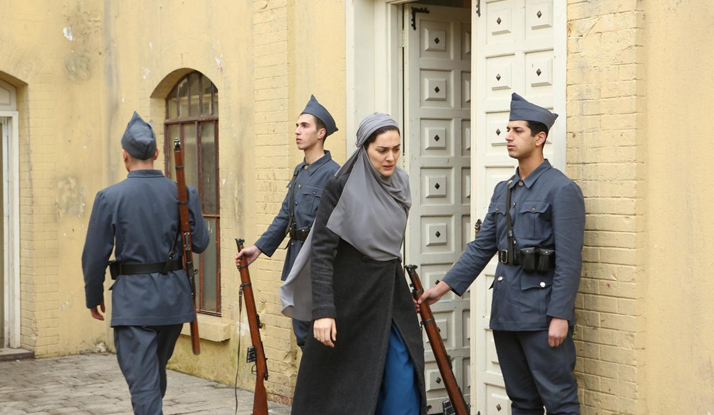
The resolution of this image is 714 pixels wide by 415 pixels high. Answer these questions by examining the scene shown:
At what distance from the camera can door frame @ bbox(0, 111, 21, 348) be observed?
10766mm

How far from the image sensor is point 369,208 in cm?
542

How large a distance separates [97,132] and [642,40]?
21.5 feet

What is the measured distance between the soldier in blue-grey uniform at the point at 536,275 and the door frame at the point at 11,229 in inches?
244

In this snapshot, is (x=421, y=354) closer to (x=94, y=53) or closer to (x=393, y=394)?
(x=393, y=394)

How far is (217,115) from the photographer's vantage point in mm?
9609

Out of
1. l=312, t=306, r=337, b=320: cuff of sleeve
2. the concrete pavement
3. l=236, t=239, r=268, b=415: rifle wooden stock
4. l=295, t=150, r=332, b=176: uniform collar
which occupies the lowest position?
the concrete pavement

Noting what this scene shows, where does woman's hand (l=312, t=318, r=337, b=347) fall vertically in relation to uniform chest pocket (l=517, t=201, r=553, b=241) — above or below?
below

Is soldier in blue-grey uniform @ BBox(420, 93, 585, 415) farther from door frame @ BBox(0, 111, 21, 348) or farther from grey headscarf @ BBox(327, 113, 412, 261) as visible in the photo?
door frame @ BBox(0, 111, 21, 348)

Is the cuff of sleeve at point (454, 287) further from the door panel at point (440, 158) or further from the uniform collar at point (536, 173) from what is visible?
the door panel at point (440, 158)

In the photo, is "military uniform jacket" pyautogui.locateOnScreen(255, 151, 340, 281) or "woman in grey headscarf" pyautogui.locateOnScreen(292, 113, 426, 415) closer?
"woman in grey headscarf" pyautogui.locateOnScreen(292, 113, 426, 415)

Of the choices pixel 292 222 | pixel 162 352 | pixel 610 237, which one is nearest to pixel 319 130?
pixel 292 222

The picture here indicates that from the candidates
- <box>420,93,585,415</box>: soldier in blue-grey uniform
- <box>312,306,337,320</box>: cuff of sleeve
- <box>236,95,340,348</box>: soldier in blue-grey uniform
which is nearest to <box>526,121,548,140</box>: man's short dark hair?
<box>420,93,585,415</box>: soldier in blue-grey uniform

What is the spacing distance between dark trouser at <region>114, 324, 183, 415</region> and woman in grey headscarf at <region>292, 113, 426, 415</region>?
1.21 meters

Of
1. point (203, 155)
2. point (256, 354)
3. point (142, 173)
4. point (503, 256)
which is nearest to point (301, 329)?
point (256, 354)
